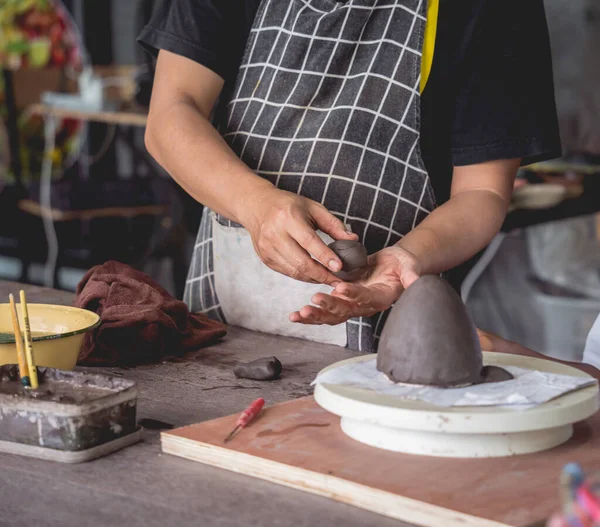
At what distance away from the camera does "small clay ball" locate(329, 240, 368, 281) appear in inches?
57.7

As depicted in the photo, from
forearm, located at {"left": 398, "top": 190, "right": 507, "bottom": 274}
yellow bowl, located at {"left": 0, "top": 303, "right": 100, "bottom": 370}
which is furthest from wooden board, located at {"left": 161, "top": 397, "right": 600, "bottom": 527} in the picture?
forearm, located at {"left": 398, "top": 190, "right": 507, "bottom": 274}

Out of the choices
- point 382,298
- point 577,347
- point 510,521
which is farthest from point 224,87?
point 577,347

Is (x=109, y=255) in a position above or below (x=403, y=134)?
below

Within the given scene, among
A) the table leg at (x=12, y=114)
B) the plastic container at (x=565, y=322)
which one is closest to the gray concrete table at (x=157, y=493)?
the plastic container at (x=565, y=322)

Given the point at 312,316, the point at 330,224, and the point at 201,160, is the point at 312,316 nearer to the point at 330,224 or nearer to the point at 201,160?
the point at 330,224

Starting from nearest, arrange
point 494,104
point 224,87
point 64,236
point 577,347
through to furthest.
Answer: point 494,104, point 224,87, point 577,347, point 64,236

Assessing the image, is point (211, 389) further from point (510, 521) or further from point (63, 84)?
point (63, 84)

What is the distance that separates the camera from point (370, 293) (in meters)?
1.41

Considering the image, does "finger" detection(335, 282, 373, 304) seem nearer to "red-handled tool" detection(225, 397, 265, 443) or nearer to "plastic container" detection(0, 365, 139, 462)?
"red-handled tool" detection(225, 397, 265, 443)

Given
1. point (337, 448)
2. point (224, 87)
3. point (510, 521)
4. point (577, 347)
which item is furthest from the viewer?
point (577, 347)

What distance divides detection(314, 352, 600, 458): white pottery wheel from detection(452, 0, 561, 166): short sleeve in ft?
2.66

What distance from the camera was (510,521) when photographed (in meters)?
0.85

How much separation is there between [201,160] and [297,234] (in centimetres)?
35

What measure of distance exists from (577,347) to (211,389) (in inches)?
115
